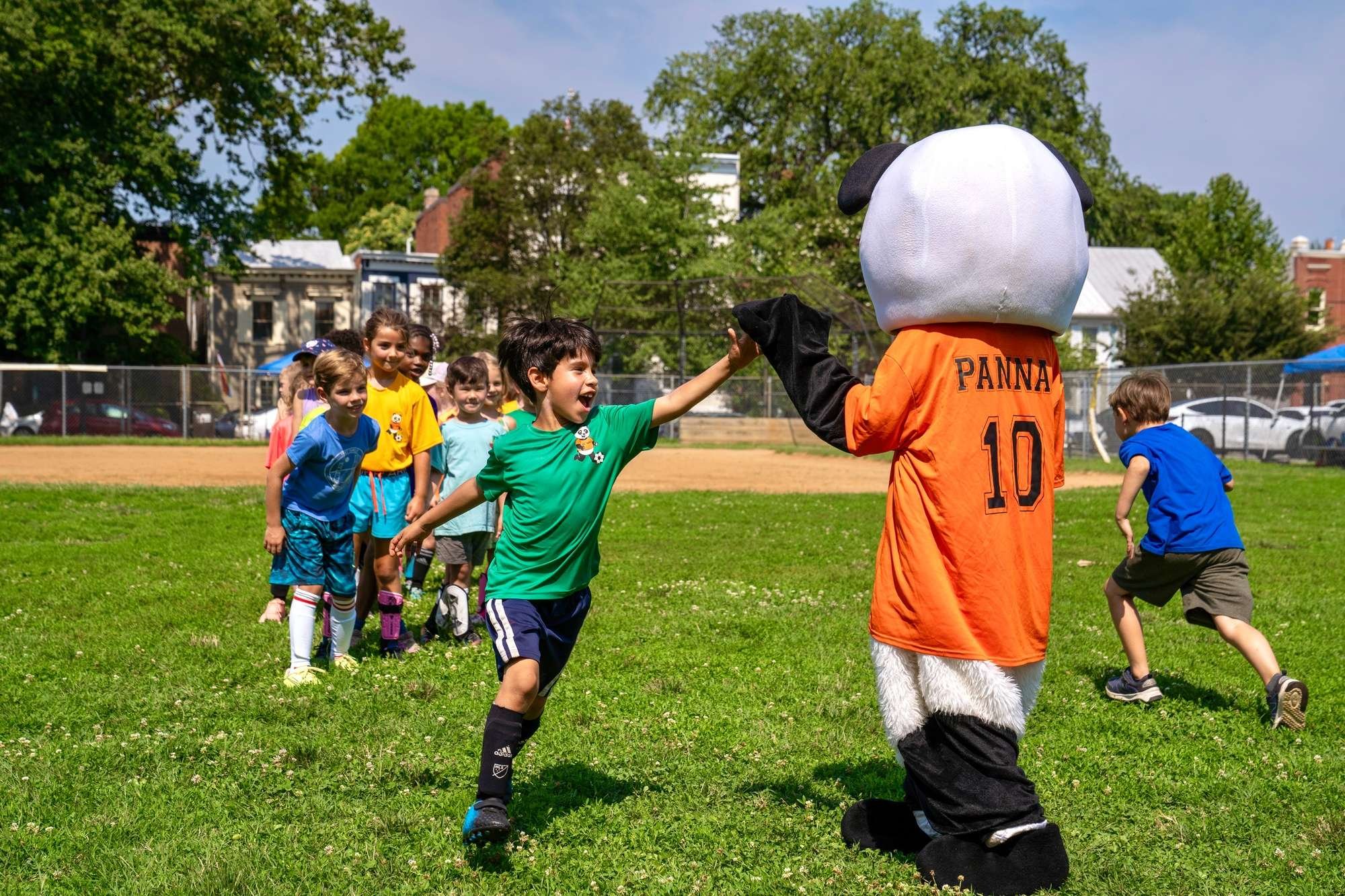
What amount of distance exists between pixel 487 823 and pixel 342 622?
3.31 meters

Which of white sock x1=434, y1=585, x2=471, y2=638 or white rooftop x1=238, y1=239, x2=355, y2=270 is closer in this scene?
white sock x1=434, y1=585, x2=471, y2=638

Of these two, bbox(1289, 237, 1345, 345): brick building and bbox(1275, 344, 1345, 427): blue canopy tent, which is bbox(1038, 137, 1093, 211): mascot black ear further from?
bbox(1289, 237, 1345, 345): brick building

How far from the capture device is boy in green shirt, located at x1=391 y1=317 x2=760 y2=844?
173 inches

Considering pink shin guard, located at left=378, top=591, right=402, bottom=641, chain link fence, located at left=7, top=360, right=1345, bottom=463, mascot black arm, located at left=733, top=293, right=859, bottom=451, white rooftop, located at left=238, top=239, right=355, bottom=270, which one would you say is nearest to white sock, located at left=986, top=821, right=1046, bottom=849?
mascot black arm, located at left=733, top=293, right=859, bottom=451

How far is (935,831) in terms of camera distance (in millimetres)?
4238

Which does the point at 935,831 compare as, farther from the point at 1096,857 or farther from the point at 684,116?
the point at 684,116

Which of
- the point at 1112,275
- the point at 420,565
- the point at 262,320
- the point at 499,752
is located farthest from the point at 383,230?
the point at 499,752

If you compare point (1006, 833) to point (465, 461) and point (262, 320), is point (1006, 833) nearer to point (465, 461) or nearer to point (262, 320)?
point (465, 461)

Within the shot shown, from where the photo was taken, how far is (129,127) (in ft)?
117

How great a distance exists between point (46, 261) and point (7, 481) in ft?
61.2

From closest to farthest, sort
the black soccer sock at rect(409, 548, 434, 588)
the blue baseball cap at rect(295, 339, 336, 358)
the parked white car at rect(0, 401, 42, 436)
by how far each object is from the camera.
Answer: the blue baseball cap at rect(295, 339, 336, 358) < the black soccer sock at rect(409, 548, 434, 588) < the parked white car at rect(0, 401, 42, 436)

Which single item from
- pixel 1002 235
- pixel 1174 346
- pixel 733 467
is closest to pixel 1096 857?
pixel 1002 235

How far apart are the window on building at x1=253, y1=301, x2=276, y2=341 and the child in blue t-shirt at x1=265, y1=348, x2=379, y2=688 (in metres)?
50.9

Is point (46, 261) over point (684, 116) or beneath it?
beneath
